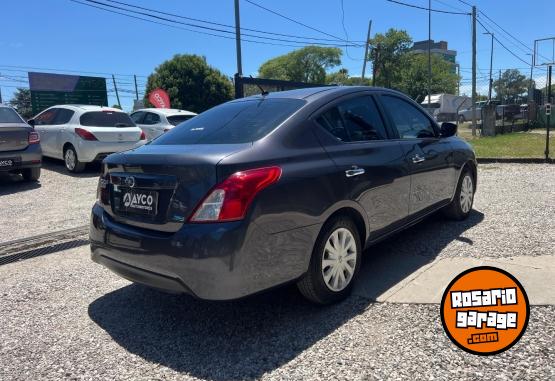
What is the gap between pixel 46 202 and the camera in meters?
7.48

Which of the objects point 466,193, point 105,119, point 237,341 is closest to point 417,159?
point 466,193

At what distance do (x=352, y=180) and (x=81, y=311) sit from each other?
2314 millimetres

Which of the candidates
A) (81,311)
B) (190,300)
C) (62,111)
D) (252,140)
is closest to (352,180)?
(252,140)

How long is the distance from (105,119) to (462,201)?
8102 millimetres

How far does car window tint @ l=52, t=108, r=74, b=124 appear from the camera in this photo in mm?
10477

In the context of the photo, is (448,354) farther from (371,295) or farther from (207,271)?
(207,271)

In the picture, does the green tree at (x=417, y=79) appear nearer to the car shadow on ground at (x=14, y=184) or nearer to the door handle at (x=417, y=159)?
the car shadow on ground at (x=14, y=184)

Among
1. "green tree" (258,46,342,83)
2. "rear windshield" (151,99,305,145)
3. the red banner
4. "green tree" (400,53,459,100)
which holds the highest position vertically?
"green tree" (258,46,342,83)

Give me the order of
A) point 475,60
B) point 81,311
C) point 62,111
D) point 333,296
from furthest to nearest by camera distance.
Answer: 1. point 475,60
2. point 62,111
3. point 81,311
4. point 333,296

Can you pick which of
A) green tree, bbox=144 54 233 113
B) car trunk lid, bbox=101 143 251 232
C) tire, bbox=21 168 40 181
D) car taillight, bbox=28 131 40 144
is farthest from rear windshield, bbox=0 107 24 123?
green tree, bbox=144 54 233 113

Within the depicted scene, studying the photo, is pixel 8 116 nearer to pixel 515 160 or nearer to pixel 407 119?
pixel 407 119

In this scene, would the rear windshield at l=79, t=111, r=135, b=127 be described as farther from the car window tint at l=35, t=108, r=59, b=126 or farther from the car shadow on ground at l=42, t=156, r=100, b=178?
the car window tint at l=35, t=108, r=59, b=126

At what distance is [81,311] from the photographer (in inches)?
137

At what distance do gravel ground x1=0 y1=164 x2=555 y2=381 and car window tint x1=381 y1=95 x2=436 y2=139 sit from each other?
1162mm
